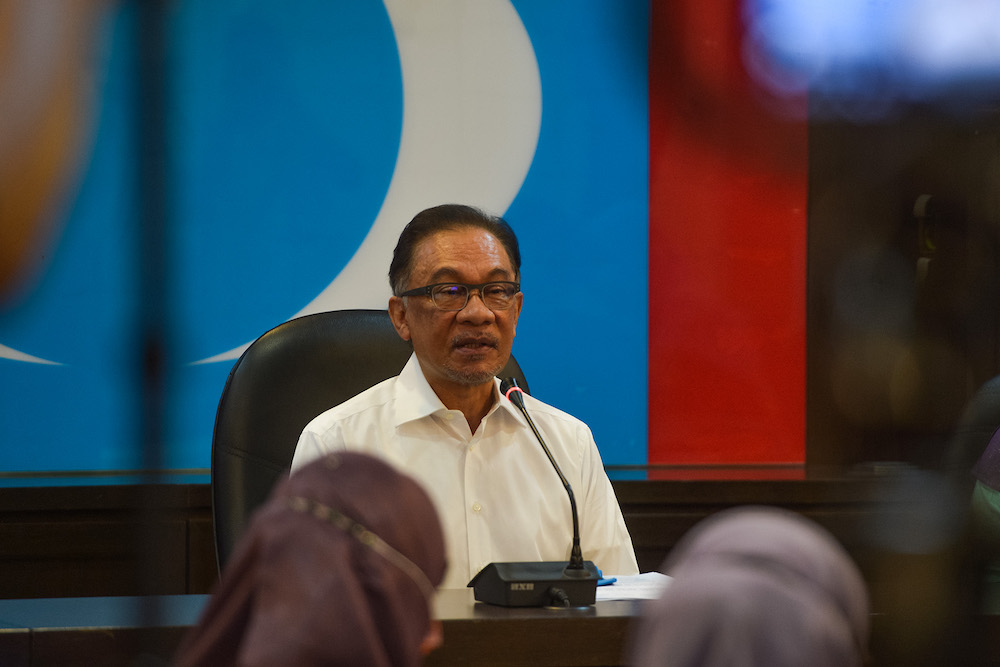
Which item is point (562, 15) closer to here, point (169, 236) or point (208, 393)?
point (208, 393)

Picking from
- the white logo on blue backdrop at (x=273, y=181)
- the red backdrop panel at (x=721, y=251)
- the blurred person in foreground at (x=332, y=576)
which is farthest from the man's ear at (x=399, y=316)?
the blurred person in foreground at (x=332, y=576)

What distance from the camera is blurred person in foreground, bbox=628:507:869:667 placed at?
46 centimetres

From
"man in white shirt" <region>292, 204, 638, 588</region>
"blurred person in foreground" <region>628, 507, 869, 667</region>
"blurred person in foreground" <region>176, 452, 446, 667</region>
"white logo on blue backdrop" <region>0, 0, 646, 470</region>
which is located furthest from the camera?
"white logo on blue backdrop" <region>0, 0, 646, 470</region>

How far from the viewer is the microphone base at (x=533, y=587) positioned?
56.4 inches

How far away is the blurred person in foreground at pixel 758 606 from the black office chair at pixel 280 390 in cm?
151

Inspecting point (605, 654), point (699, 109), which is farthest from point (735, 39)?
point (605, 654)

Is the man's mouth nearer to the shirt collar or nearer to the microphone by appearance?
the shirt collar

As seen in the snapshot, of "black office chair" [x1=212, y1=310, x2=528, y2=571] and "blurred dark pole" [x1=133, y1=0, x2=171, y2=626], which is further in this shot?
"black office chair" [x1=212, y1=310, x2=528, y2=571]

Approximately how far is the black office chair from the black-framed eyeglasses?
0.46 ft

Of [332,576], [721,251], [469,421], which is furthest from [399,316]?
[332,576]

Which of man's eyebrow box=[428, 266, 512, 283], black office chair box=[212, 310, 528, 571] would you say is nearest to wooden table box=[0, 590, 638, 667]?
black office chair box=[212, 310, 528, 571]

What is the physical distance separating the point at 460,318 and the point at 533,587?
0.72 m

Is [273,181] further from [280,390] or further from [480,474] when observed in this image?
[480,474]

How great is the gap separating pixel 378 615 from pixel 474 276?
4.92 feet
